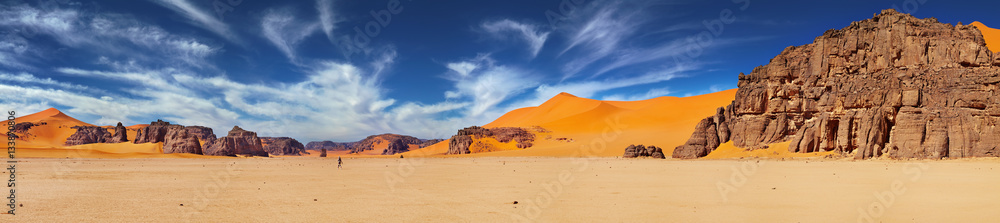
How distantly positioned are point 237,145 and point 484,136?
38.2 m

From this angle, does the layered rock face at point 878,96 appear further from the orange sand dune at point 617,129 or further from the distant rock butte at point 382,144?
the distant rock butte at point 382,144

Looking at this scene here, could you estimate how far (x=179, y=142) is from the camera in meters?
63.2

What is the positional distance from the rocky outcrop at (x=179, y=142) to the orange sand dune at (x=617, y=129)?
31336mm

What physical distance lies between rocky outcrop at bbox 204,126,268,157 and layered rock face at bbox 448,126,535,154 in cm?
3297

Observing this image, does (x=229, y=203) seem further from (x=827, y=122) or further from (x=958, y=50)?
(x=958, y=50)

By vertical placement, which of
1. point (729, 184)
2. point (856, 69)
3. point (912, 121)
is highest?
point (856, 69)

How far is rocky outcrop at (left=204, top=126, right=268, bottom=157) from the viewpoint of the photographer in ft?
232

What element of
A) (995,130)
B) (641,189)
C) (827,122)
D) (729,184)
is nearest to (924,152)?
(995,130)

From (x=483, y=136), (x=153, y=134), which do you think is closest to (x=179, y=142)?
(x=153, y=134)

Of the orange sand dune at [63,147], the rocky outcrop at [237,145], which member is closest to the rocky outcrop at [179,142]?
the orange sand dune at [63,147]

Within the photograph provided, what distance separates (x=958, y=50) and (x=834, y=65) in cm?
670

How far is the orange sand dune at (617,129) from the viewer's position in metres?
60.2

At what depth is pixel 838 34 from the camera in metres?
34.0

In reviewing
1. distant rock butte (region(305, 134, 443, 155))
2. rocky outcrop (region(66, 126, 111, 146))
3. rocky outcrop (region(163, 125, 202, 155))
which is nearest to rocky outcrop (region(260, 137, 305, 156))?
distant rock butte (region(305, 134, 443, 155))
